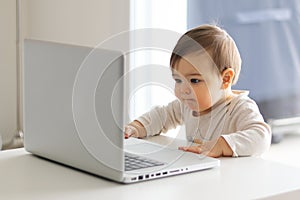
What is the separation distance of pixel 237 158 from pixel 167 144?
0.18m

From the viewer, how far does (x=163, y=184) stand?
43.8 inches

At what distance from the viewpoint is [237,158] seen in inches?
51.5

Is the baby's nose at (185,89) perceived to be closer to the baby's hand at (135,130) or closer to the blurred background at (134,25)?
the baby's hand at (135,130)

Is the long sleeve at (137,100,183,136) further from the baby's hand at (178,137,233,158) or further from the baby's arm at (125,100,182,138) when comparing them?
the baby's hand at (178,137,233,158)

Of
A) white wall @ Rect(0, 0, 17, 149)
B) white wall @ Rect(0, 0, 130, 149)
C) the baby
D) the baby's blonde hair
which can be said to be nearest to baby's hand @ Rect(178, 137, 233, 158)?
the baby

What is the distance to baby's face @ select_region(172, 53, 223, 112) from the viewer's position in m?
1.39

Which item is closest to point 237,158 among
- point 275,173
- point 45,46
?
point 275,173

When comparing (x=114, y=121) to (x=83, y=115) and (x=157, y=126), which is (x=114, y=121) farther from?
(x=157, y=126)

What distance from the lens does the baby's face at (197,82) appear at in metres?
1.39

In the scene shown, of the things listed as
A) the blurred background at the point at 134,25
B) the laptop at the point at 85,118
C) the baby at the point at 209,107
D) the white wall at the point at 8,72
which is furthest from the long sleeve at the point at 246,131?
the white wall at the point at 8,72

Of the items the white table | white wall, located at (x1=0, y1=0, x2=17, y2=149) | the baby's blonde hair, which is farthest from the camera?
white wall, located at (x1=0, y1=0, x2=17, y2=149)

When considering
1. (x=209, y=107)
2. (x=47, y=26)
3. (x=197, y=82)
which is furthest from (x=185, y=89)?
(x=47, y=26)

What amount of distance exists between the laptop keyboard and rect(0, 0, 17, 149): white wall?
55.7 inches

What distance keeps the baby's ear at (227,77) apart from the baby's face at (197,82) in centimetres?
1
